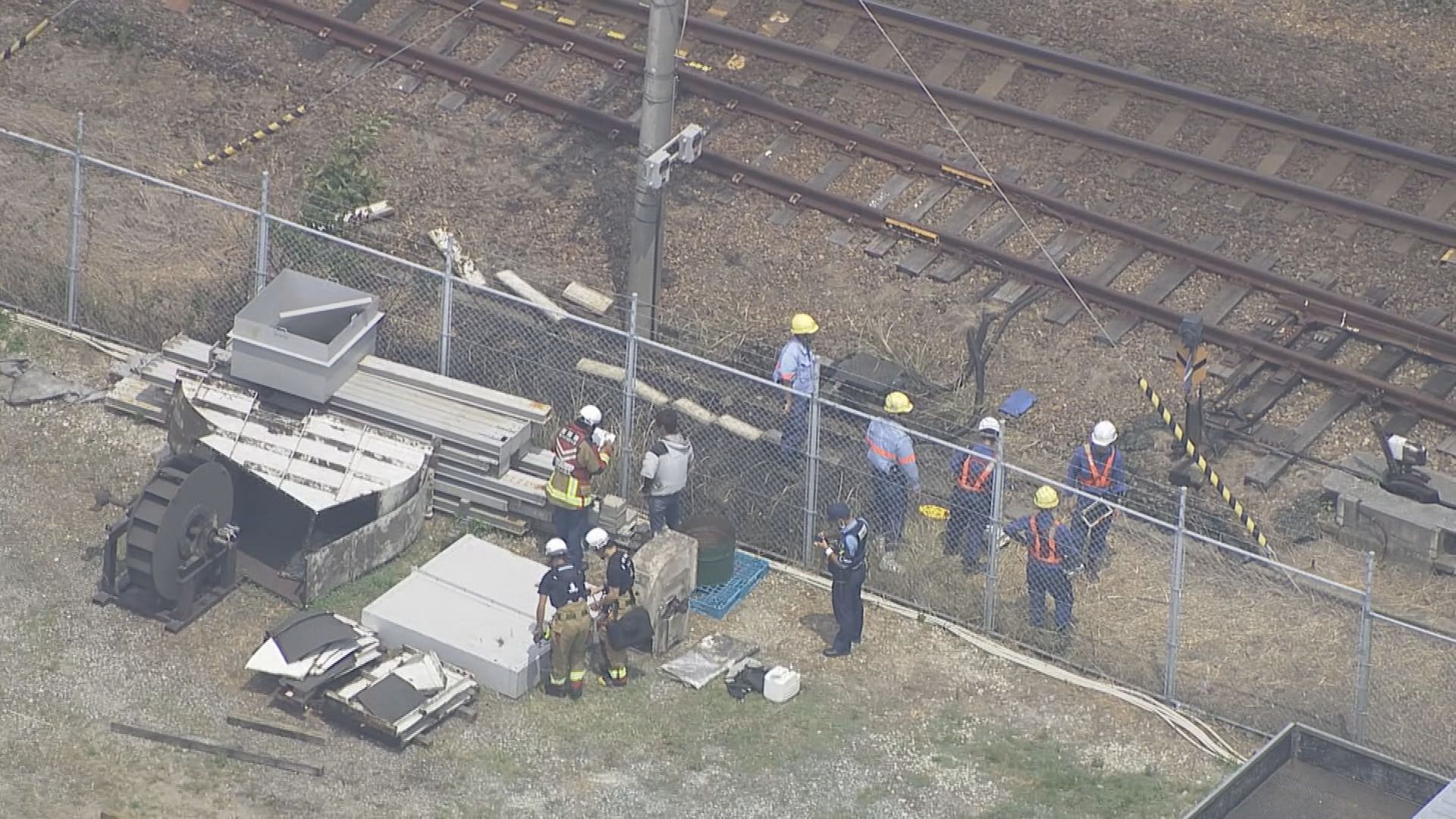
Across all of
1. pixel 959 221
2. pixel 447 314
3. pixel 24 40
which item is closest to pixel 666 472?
pixel 447 314

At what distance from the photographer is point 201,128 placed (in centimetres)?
2733

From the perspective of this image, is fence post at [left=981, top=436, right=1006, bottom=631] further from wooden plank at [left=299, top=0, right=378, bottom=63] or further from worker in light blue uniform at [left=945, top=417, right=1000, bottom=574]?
wooden plank at [left=299, top=0, right=378, bottom=63]

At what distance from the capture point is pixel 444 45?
92.1 feet

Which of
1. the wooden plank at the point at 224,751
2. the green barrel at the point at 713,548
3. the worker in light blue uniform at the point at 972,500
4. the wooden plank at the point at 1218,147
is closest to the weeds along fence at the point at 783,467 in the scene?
the worker in light blue uniform at the point at 972,500

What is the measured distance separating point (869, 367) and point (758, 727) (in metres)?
4.56

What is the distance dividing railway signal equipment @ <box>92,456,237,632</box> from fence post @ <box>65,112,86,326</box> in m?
4.07

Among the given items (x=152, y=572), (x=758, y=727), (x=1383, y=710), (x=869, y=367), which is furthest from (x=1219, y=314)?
(x=152, y=572)

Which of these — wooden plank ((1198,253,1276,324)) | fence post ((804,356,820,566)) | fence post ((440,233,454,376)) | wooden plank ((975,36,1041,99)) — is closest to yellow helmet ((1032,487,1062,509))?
fence post ((804,356,820,566))

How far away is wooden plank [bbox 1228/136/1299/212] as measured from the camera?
25859 millimetres

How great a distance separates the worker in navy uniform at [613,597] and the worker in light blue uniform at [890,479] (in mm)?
2444

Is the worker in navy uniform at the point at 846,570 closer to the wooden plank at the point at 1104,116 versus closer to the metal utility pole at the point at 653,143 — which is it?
the metal utility pole at the point at 653,143

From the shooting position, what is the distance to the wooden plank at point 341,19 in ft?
92.5

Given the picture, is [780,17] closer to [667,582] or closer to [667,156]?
[667,156]

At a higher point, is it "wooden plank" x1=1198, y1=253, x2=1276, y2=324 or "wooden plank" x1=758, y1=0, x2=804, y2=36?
"wooden plank" x1=758, y1=0, x2=804, y2=36
